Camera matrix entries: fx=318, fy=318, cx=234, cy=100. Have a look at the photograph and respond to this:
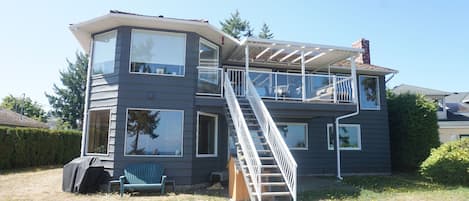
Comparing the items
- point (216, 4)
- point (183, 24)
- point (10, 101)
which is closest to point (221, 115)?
point (183, 24)

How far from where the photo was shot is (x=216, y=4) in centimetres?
1367

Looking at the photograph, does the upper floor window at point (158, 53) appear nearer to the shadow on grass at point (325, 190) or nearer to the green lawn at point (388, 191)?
the shadow on grass at point (325, 190)

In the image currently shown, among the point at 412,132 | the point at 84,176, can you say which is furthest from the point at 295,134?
the point at 84,176

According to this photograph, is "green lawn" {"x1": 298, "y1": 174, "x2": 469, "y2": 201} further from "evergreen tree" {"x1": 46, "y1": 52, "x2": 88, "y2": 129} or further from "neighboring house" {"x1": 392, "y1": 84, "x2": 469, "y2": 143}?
"evergreen tree" {"x1": 46, "y1": 52, "x2": 88, "y2": 129}

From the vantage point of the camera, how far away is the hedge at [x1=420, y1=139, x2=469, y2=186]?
9875mm

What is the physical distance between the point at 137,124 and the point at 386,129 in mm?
10617

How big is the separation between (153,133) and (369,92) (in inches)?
383

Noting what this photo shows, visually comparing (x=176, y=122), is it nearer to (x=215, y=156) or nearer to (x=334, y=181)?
(x=215, y=156)

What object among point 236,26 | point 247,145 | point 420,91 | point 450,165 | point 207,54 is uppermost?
point 236,26

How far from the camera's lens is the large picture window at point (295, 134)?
13.0m

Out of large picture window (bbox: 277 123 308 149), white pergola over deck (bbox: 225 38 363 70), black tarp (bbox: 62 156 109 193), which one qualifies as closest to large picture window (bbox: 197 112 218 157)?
white pergola over deck (bbox: 225 38 363 70)

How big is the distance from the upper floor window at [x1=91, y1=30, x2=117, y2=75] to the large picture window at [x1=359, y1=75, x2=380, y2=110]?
10254 millimetres

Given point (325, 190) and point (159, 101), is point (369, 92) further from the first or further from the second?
point (159, 101)

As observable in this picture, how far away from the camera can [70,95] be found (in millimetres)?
33375
